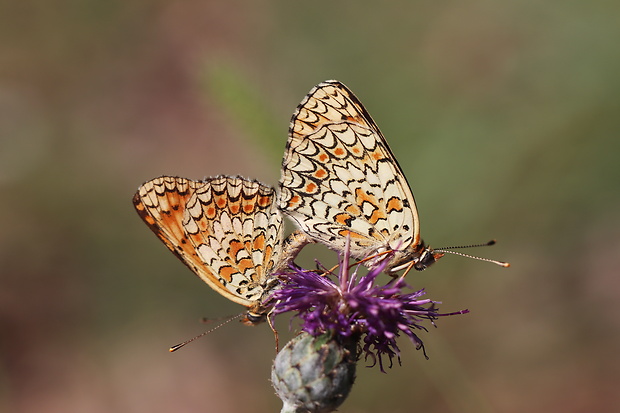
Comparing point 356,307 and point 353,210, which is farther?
point 353,210

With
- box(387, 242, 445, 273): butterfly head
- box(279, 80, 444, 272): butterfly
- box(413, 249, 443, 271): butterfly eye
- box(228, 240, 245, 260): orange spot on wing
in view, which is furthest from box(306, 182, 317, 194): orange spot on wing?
box(413, 249, 443, 271): butterfly eye

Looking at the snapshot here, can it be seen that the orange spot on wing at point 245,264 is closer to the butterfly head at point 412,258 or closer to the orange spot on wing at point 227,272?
the orange spot on wing at point 227,272

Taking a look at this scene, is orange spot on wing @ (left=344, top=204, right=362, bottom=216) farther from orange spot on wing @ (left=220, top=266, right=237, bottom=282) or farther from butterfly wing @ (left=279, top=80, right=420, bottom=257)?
orange spot on wing @ (left=220, top=266, right=237, bottom=282)

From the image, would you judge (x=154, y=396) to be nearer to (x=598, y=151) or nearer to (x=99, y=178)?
(x=99, y=178)

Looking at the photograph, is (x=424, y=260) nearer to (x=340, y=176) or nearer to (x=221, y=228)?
(x=340, y=176)

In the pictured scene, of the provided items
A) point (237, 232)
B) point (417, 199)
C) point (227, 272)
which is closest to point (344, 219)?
point (237, 232)
